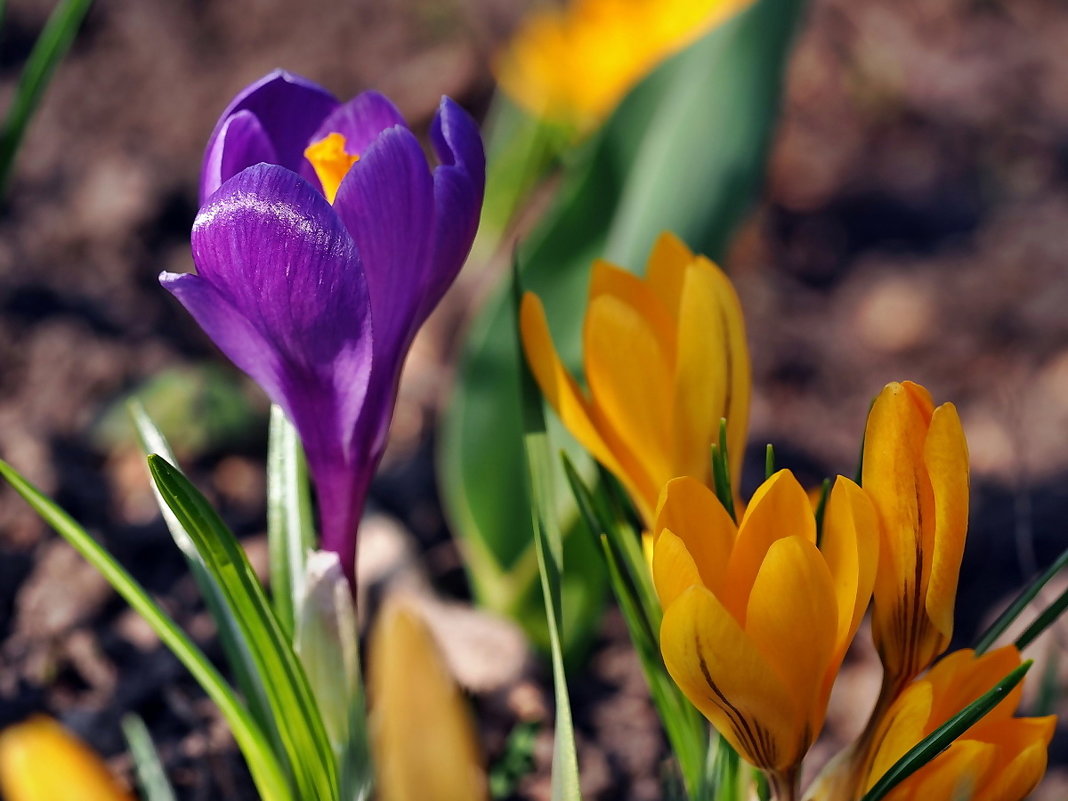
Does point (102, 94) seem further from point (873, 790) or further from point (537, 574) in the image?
point (873, 790)

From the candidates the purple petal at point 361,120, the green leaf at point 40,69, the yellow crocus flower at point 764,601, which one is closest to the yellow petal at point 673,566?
the yellow crocus flower at point 764,601

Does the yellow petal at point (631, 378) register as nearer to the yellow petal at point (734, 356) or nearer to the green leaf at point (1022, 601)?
the yellow petal at point (734, 356)

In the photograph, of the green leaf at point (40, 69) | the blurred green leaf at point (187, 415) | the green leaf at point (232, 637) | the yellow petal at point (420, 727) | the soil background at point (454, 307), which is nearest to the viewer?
the yellow petal at point (420, 727)

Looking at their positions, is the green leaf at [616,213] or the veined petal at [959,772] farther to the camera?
the green leaf at [616,213]

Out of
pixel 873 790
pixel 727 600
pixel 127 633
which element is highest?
pixel 727 600

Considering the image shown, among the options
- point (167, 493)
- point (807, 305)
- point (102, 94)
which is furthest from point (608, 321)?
point (102, 94)

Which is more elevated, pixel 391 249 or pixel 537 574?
pixel 391 249

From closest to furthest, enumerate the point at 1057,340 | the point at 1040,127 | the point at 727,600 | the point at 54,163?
the point at 727,600, the point at 1057,340, the point at 54,163, the point at 1040,127
